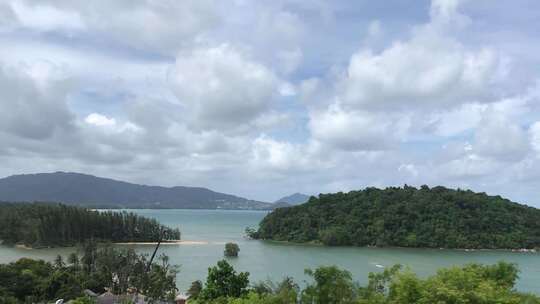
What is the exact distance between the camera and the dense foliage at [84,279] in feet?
114

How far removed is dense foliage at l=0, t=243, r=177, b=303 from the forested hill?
55.2 meters

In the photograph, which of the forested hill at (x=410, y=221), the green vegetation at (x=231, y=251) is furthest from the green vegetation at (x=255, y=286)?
the forested hill at (x=410, y=221)

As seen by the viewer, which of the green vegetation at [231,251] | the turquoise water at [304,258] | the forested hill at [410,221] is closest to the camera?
the turquoise water at [304,258]

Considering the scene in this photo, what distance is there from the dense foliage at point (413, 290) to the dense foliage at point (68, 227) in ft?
223

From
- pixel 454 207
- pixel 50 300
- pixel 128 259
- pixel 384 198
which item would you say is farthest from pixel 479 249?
pixel 50 300

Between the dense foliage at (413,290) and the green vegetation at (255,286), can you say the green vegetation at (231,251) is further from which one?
the dense foliage at (413,290)

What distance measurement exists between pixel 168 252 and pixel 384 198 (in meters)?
50.1

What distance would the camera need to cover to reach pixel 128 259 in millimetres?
43969

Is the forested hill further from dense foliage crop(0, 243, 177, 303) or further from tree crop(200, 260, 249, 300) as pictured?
tree crop(200, 260, 249, 300)

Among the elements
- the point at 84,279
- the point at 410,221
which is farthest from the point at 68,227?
the point at 410,221

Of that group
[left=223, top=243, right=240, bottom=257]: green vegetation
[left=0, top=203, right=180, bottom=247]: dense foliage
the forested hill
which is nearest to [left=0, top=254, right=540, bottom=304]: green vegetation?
[left=223, top=243, right=240, bottom=257]: green vegetation

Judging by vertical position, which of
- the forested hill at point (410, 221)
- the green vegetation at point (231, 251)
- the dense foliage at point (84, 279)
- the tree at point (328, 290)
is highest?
the forested hill at point (410, 221)

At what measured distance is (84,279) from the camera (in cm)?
3997

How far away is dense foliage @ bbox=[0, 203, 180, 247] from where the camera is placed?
81938 millimetres
